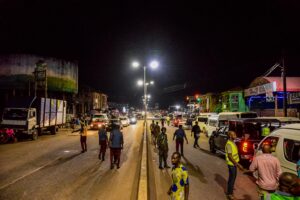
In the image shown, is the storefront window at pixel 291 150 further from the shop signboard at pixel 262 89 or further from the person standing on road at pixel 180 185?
the shop signboard at pixel 262 89

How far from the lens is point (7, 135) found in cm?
2053

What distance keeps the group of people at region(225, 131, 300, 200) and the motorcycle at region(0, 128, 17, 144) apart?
18467 millimetres

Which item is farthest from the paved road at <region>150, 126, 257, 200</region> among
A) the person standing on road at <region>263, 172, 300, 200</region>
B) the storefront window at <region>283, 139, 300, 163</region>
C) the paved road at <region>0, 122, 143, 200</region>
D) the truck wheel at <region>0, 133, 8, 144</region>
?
the truck wheel at <region>0, 133, 8, 144</region>

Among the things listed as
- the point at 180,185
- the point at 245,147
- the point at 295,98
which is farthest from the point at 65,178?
the point at 295,98

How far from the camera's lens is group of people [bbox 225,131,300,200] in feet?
10.4

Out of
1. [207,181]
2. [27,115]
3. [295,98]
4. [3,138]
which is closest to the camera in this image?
[207,181]

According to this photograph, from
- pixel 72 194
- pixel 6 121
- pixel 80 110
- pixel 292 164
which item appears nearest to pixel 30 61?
pixel 6 121

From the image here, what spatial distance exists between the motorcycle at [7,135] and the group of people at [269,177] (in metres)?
18.5

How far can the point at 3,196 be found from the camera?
23.8ft

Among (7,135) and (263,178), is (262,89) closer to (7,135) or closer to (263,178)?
(7,135)

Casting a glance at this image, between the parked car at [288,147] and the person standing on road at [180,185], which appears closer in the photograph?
the person standing on road at [180,185]

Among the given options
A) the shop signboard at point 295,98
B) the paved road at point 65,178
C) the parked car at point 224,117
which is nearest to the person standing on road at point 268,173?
the paved road at point 65,178

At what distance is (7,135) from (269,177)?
20206mm

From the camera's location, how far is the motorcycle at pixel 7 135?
2017 centimetres
